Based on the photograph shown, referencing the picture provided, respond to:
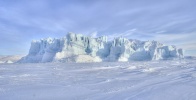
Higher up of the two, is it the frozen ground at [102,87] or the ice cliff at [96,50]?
the ice cliff at [96,50]

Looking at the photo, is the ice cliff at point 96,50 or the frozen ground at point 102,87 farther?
the ice cliff at point 96,50

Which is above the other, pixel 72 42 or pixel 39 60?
pixel 72 42

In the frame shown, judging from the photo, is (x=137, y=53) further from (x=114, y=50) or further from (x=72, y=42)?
(x=72, y=42)

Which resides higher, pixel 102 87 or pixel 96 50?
pixel 96 50

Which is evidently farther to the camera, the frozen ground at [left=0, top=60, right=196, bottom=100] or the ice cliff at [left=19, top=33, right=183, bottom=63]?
the ice cliff at [left=19, top=33, right=183, bottom=63]

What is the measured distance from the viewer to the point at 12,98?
643 cm

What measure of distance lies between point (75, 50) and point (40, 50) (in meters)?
18.3

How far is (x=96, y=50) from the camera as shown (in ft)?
282

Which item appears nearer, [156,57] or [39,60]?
[156,57]

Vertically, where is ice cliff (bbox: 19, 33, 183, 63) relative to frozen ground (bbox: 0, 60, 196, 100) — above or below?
above

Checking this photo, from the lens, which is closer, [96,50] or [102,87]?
[102,87]

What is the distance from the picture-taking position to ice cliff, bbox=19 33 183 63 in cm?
8200

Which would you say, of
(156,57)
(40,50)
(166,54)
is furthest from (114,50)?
(40,50)

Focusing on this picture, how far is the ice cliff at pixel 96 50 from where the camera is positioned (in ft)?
269
